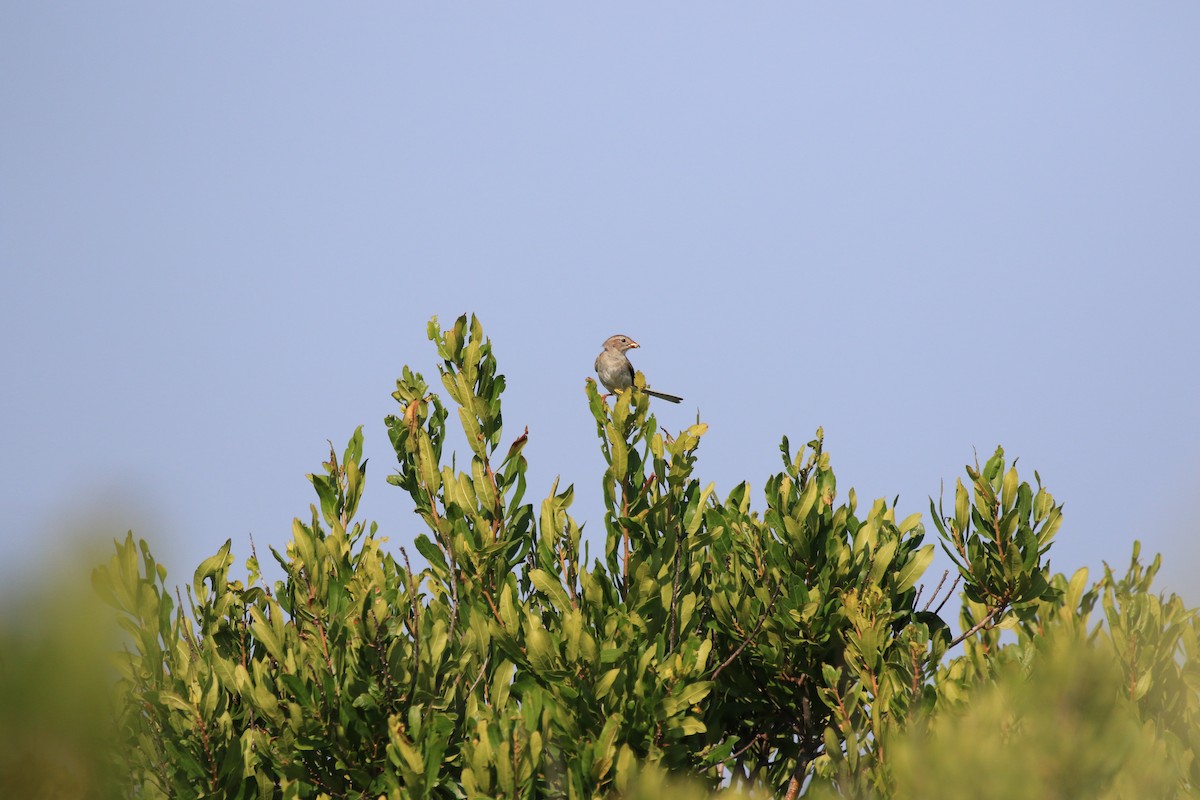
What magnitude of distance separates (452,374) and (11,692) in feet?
23.3

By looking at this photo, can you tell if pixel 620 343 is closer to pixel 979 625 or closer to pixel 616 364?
pixel 616 364

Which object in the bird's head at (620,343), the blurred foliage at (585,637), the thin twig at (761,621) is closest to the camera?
the blurred foliage at (585,637)

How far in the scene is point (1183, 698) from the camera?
973 centimetres

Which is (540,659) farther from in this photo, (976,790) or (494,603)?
(976,790)

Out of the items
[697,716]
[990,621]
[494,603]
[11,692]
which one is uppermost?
[990,621]

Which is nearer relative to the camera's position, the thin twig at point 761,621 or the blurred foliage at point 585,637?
the blurred foliage at point 585,637

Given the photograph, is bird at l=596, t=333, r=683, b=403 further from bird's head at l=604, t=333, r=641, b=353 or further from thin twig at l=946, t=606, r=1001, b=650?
thin twig at l=946, t=606, r=1001, b=650

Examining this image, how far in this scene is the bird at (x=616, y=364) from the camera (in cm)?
1538

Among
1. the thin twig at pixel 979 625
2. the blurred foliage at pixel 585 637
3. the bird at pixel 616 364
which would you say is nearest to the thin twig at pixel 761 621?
the blurred foliage at pixel 585 637

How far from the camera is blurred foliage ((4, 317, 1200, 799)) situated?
337 inches

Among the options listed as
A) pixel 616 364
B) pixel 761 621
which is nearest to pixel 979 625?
pixel 761 621

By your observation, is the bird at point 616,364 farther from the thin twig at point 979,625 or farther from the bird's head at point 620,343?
the thin twig at point 979,625

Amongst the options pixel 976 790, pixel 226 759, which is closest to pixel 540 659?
pixel 226 759

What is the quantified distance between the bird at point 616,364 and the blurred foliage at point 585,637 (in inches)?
175
